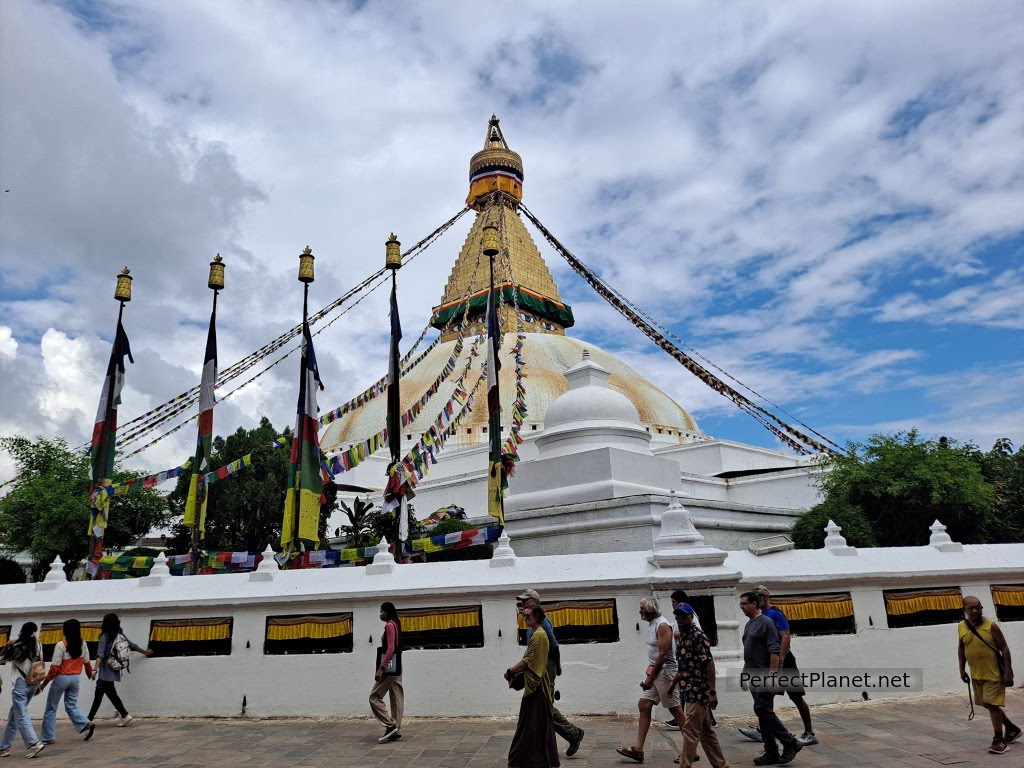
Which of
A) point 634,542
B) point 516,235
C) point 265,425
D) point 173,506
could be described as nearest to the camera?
point 634,542

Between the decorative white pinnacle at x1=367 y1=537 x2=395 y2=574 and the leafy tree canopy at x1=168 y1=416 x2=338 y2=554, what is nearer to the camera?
the decorative white pinnacle at x1=367 y1=537 x2=395 y2=574

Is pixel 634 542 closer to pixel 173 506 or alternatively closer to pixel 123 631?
pixel 123 631

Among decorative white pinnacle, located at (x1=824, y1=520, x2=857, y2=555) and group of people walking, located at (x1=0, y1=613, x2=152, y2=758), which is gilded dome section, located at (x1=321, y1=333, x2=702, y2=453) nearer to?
decorative white pinnacle, located at (x1=824, y1=520, x2=857, y2=555)

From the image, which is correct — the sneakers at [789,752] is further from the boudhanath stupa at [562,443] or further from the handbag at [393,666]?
the boudhanath stupa at [562,443]

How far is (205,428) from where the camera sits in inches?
538

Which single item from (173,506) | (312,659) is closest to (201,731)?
(312,659)

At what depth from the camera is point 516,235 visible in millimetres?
38250

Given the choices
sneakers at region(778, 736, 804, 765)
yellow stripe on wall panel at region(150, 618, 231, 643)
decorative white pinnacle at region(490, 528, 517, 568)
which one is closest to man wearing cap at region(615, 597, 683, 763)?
sneakers at region(778, 736, 804, 765)

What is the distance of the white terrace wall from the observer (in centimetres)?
807

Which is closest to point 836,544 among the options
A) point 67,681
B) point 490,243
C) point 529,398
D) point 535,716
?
point 535,716

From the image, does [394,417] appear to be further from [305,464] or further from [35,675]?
[35,675]

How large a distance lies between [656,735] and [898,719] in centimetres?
237

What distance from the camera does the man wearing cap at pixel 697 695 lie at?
547 cm

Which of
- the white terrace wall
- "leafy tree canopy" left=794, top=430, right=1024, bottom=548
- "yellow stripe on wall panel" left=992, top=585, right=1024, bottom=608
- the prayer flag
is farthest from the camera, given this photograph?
"leafy tree canopy" left=794, top=430, right=1024, bottom=548
